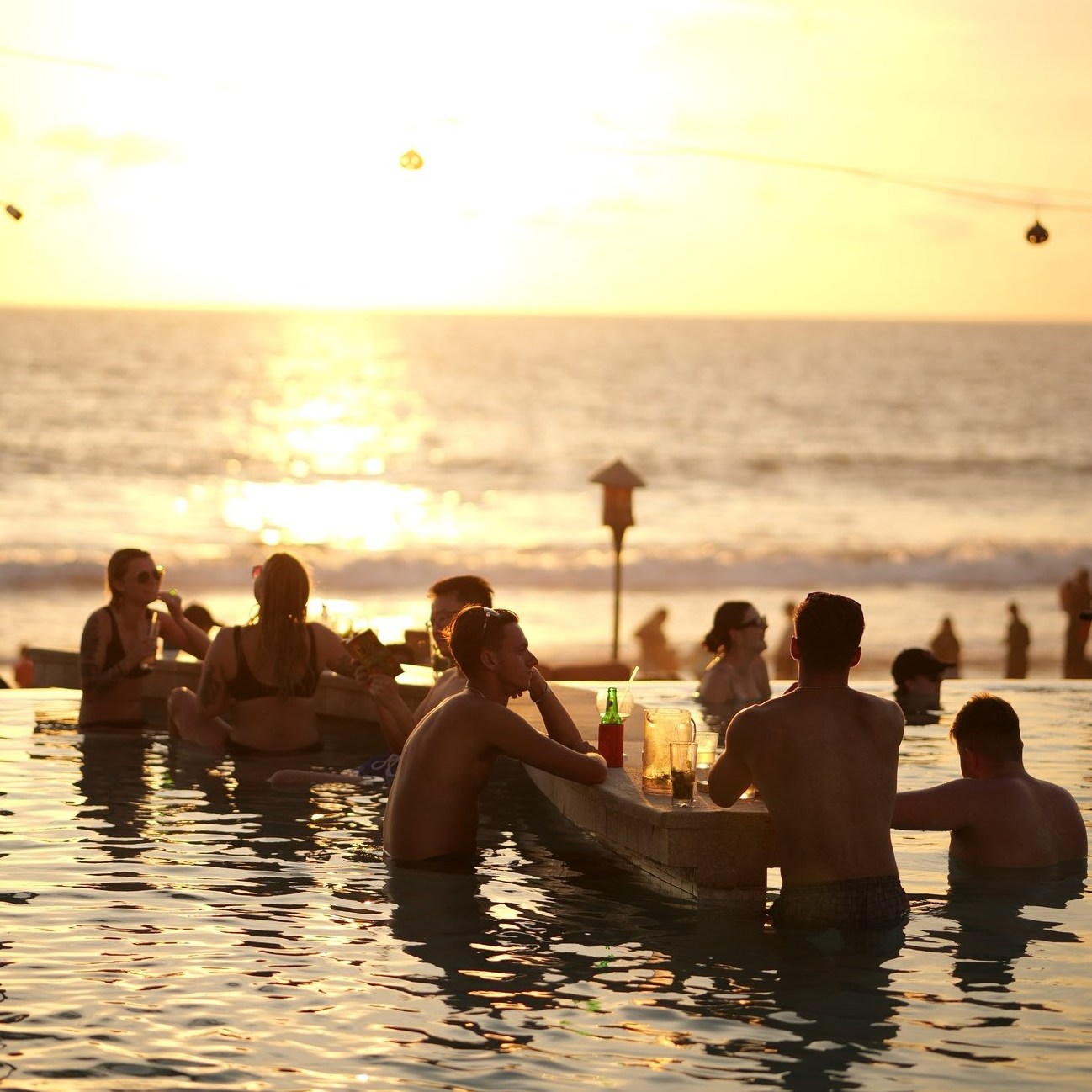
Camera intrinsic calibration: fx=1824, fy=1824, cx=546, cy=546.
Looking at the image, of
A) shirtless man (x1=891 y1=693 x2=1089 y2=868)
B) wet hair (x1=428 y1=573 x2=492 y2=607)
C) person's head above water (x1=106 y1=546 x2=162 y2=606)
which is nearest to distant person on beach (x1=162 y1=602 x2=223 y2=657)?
person's head above water (x1=106 y1=546 x2=162 y2=606)

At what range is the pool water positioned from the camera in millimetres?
6086

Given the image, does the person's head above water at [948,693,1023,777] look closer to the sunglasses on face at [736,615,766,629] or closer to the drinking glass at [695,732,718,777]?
the drinking glass at [695,732,718,777]

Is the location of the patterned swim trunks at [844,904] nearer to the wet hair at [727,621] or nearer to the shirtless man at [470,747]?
the shirtless man at [470,747]

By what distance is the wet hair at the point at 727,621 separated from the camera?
543 inches

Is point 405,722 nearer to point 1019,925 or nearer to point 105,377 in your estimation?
point 1019,925

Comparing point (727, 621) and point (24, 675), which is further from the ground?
point (727, 621)

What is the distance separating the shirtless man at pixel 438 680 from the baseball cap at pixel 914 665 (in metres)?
5.48

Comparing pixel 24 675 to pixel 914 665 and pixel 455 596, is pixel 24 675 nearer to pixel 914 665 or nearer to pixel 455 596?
pixel 914 665

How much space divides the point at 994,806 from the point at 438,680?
3.15m

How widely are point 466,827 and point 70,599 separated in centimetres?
3139

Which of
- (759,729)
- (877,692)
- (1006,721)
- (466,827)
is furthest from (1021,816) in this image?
(877,692)

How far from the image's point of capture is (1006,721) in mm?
8375

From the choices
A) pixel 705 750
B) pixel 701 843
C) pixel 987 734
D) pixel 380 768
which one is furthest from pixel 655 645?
pixel 701 843

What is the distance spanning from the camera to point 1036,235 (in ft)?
53.0
